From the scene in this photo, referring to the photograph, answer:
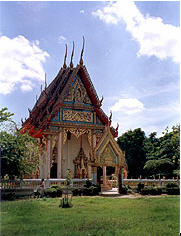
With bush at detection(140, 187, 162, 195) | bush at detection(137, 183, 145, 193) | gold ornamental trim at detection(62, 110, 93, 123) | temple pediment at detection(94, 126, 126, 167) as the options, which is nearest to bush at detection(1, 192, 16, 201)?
temple pediment at detection(94, 126, 126, 167)

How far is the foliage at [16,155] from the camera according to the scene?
1102 centimetres

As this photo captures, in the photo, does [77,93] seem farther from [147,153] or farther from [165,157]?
[147,153]

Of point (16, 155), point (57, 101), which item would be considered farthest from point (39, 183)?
point (57, 101)

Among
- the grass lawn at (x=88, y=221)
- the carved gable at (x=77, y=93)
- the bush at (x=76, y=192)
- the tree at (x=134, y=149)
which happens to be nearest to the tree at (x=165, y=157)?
the tree at (x=134, y=149)

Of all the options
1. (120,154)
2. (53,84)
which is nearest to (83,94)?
(53,84)

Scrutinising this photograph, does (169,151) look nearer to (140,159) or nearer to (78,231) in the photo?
(140,159)

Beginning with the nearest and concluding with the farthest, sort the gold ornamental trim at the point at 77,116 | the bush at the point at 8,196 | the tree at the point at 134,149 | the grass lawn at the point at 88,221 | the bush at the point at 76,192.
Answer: the grass lawn at the point at 88,221, the bush at the point at 8,196, the bush at the point at 76,192, the gold ornamental trim at the point at 77,116, the tree at the point at 134,149

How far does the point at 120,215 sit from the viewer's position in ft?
28.2

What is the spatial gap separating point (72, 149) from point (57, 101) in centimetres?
Result: 383

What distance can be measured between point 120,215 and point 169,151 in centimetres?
2080

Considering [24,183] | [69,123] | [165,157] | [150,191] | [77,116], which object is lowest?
[150,191]

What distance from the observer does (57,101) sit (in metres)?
19.8

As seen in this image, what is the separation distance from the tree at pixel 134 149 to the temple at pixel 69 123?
1285cm

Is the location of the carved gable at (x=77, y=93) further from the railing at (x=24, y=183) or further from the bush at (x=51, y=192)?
the bush at (x=51, y=192)
